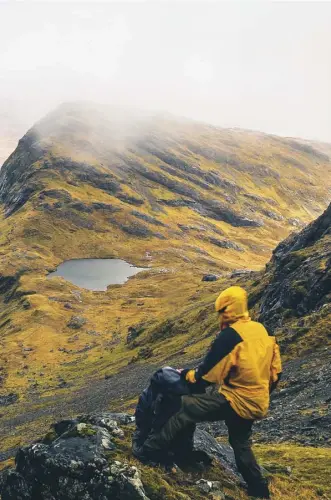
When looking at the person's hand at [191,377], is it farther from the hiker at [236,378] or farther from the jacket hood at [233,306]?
the jacket hood at [233,306]

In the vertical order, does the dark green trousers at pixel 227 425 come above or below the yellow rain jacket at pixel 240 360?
below

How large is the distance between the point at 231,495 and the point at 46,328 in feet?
469

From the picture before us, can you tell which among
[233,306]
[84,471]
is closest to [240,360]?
[233,306]

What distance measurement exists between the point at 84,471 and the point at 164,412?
8.74ft

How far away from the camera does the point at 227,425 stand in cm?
1288

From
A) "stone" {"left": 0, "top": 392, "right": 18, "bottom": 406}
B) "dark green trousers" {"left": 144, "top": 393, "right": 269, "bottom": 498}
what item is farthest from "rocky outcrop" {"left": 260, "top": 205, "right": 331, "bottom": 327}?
"stone" {"left": 0, "top": 392, "right": 18, "bottom": 406}

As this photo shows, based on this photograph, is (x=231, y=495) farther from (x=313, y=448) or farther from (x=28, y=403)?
(x=28, y=403)

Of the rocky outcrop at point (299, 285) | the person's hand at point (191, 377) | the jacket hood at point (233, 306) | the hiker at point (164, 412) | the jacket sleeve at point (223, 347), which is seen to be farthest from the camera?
the rocky outcrop at point (299, 285)

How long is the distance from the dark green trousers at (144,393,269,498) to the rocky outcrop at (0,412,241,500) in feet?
2.56

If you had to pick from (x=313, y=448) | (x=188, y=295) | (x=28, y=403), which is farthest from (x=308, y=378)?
(x=188, y=295)

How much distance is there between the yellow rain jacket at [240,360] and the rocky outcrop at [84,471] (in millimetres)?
3082

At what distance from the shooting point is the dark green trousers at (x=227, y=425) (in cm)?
1251

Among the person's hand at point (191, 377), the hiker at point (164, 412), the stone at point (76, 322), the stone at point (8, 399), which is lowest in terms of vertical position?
the stone at point (76, 322)

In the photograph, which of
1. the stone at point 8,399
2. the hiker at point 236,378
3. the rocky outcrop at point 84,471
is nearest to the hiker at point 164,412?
the hiker at point 236,378
